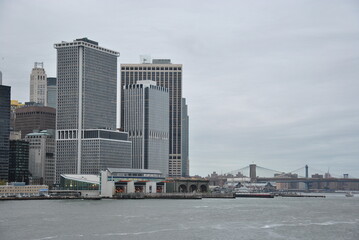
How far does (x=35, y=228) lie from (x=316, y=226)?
52958mm

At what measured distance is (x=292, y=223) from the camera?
403 ft

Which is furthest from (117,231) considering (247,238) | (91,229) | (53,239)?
(247,238)

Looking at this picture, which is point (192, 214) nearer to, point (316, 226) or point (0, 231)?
point (316, 226)

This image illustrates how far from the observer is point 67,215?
137250 millimetres

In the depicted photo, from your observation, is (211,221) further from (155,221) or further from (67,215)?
(67,215)

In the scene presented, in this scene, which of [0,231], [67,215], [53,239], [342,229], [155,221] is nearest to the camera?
[53,239]

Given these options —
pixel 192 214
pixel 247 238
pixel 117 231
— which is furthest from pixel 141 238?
pixel 192 214

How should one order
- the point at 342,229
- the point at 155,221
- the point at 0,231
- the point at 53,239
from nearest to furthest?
the point at 53,239 < the point at 0,231 < the point at 342,229 < the point at 155,221

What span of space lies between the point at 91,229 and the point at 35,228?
9962 millimetres

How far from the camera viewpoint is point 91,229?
4232 inches

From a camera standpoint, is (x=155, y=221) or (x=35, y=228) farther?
(x=155, y=221)

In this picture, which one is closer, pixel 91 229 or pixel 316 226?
pixel 91 229

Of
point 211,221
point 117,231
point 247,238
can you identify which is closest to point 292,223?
point 211,221

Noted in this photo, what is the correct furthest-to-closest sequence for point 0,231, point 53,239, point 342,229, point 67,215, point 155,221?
point 67,215 < point 155,221 < point 342,229 < point 0,231 < point 53,239
